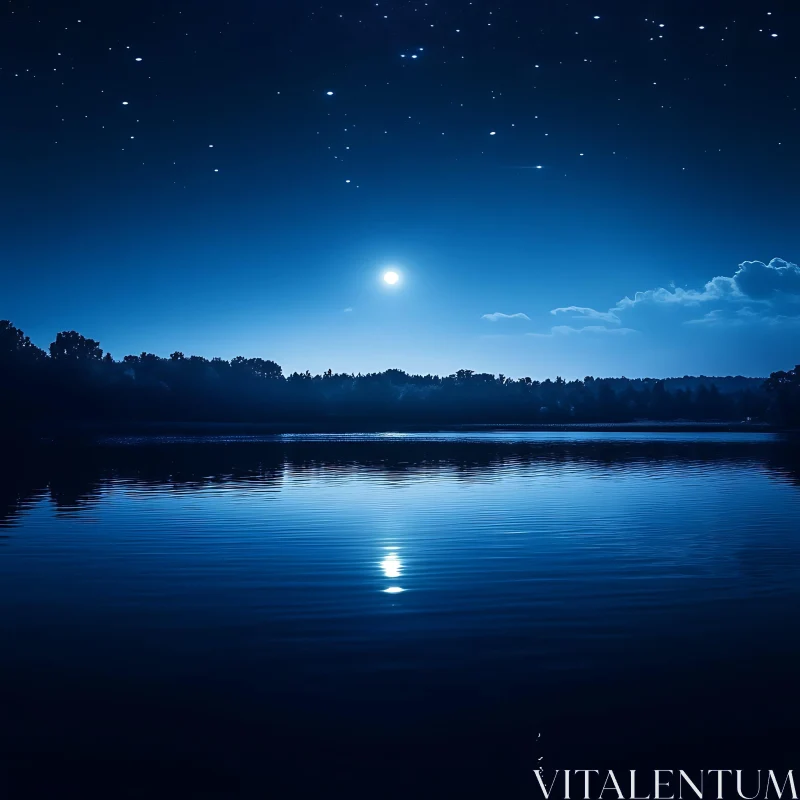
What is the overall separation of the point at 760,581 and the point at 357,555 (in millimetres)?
9575

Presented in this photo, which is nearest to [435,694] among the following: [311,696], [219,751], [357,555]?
[311,696]

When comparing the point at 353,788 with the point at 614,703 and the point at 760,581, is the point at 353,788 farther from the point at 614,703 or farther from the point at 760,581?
the point at 760,581

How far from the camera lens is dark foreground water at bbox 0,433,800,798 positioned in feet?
23.0

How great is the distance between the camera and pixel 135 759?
23.1 ft

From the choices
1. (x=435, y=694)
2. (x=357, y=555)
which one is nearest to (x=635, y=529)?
(x=357, y=555)

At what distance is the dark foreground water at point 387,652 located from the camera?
701 centimetres

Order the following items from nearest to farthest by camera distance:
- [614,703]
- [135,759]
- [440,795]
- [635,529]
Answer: [440,795]
[135,759]
[614,703]
[635,529]

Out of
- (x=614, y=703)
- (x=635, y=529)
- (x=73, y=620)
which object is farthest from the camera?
(x=635, y=529)

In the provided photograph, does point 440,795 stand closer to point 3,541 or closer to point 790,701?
point 790,701

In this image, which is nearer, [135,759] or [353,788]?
[353,788]

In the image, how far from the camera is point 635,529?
2128 centimetres

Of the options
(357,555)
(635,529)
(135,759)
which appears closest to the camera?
(135,759)

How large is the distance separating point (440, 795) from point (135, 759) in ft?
10.9

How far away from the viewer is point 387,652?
1002cm
